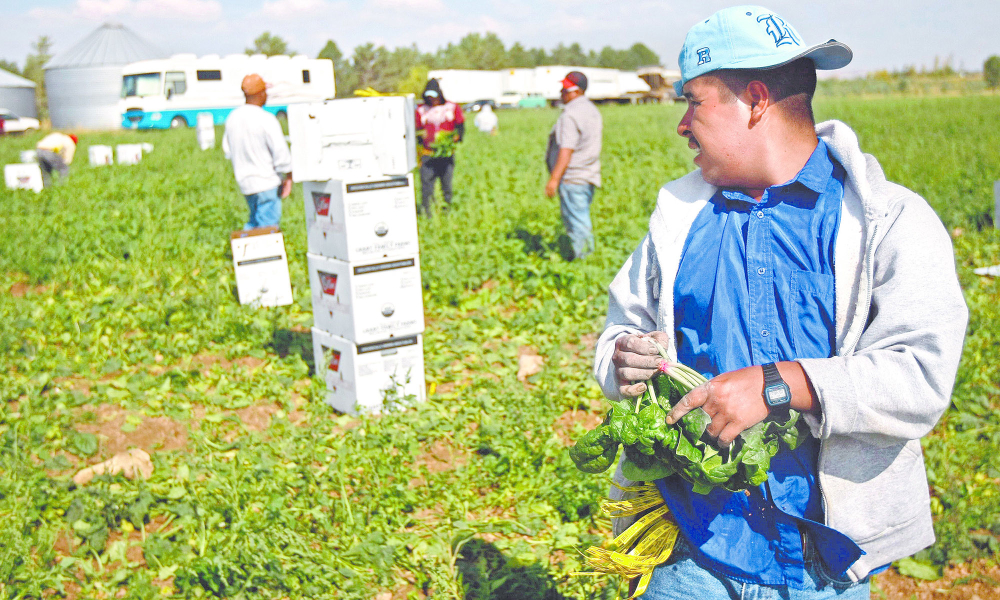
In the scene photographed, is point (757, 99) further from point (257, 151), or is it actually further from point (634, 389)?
point (257, 151)

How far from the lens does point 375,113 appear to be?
4.95m

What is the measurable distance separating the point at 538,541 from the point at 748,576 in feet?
6.55

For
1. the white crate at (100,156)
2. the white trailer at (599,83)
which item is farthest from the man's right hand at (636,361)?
the white trailer at (599,83)

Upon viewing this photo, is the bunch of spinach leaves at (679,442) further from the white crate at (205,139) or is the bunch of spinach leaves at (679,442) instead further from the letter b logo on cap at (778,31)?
the white crate at (205,139)

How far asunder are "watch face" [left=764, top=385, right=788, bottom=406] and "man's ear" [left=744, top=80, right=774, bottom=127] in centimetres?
56

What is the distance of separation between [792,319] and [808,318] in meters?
0.04

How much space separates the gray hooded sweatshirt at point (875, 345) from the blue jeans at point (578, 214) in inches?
234

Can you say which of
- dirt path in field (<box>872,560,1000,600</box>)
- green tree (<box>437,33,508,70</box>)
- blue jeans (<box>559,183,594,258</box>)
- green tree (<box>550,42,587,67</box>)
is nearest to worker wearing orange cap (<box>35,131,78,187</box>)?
blue jeans (<box>559,183,594,258</box>)

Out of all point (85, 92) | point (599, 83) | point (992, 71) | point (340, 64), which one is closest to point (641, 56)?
point (340, 64)

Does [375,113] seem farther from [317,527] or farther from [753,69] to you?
[753,69]

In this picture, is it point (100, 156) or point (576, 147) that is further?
point (100, 156)

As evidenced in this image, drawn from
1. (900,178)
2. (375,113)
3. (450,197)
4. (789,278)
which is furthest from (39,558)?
(900,178)

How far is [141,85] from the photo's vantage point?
3438 cm

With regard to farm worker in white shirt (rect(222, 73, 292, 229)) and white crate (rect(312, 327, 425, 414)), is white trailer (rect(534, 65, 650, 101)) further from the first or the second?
white crate (rect(312, 327, 425, 414))
